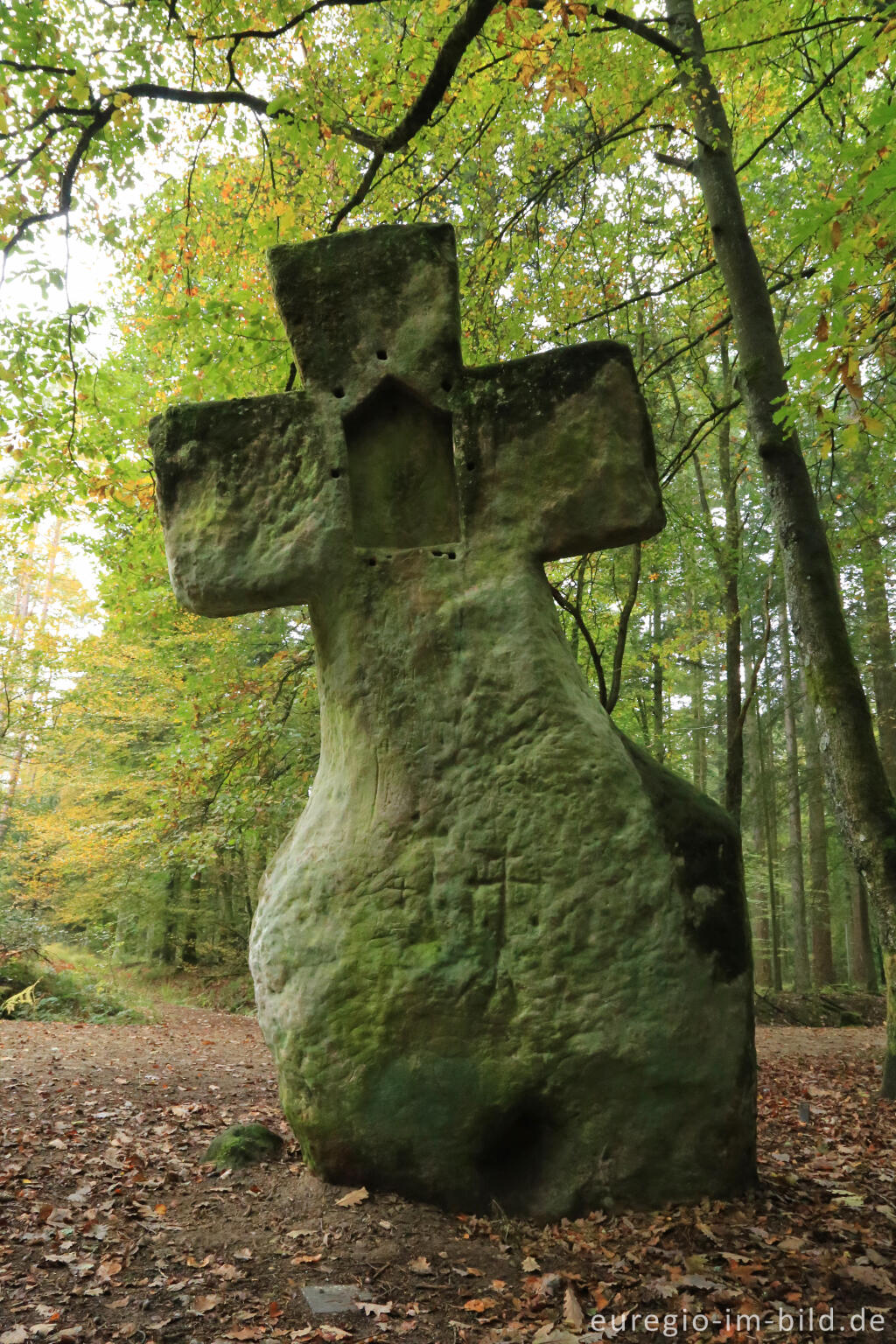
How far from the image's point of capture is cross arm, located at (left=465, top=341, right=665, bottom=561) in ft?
14.0

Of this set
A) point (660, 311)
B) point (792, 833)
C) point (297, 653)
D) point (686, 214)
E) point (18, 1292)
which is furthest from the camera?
point (792, 833)

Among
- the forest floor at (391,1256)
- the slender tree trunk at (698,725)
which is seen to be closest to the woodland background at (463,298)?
the slender tree trunk at (698,725)

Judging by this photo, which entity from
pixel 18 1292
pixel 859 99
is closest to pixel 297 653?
pixel 18 1292

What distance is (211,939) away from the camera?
1850 cm

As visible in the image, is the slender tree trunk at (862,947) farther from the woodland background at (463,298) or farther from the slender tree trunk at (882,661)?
the slender tree trunk at (882,661)

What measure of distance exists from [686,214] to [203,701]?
759cm

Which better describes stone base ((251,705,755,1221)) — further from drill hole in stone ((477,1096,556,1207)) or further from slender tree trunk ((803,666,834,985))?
slender tree trunk ((803,666,834,985))

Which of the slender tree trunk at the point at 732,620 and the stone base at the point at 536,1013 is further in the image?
the slender tree trunk at the point at 732,620

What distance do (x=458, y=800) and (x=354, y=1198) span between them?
5.89 ft

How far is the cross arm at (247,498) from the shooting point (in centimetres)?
432

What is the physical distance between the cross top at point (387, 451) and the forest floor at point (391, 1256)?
2795mm

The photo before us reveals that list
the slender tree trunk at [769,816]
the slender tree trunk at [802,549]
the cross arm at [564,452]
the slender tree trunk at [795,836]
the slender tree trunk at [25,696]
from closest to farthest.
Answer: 1. the cross arm at [564,452]
2. the slender tree trunk at [802,549]
3. the slender tree trunk at [25,696]
4. the slender tree trunk at [795,836]
5. the slender tree trunk at [769,816]

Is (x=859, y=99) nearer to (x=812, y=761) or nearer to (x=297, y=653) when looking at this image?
(x=297, y=653)

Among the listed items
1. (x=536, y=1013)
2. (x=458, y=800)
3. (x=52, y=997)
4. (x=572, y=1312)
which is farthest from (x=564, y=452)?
(x=52, y=997)
